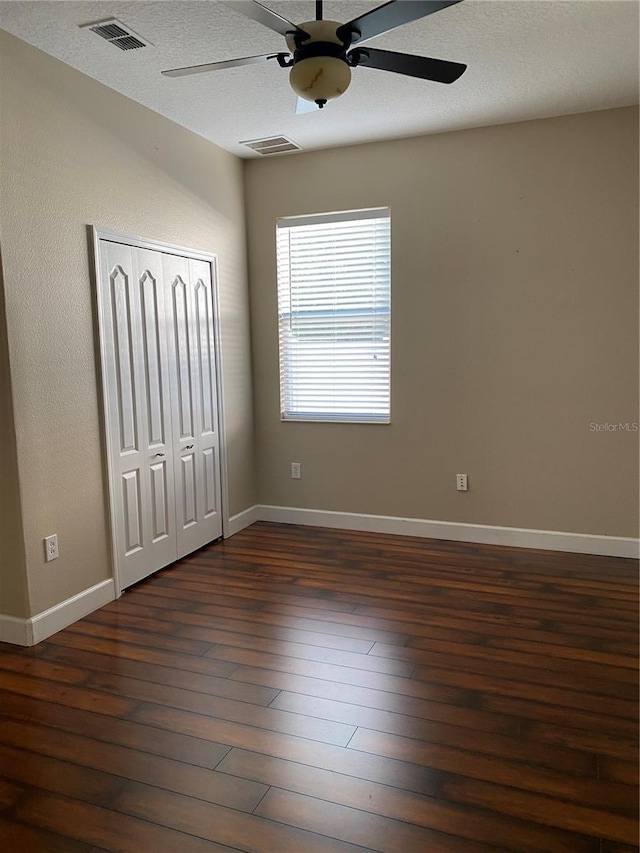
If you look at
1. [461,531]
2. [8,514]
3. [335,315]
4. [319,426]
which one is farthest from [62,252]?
[461,531]

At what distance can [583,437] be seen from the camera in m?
4.17

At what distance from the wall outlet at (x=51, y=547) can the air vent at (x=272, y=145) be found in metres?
2.97

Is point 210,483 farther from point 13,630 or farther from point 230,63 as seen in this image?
point 230,63

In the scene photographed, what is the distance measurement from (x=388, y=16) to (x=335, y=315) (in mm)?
2840

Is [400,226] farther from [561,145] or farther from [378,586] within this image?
[378,586]

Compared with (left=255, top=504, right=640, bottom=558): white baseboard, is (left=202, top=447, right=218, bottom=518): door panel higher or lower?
higher

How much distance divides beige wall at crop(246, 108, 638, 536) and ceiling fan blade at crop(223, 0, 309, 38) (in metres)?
2.46

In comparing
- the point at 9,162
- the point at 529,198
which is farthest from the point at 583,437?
the point at 9,162

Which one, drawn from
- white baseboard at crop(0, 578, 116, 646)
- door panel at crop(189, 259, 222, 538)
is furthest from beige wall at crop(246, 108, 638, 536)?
white baseboard at crop(0, 578, 116, 646)

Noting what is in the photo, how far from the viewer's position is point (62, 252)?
10.5ft

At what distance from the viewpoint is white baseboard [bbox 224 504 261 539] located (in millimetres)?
4816

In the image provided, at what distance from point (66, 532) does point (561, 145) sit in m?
3.84

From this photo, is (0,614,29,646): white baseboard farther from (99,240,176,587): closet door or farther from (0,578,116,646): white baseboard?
(99,240,176,587): closet door

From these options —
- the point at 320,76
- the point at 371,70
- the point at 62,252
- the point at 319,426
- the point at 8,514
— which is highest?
the point at 371,70
